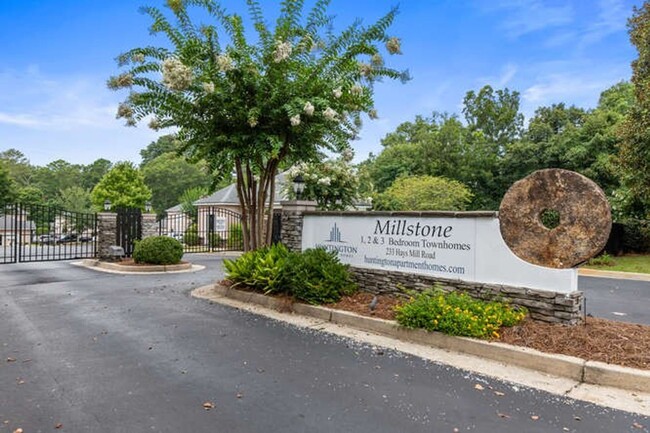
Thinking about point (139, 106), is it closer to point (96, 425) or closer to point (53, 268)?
Answer: point (96, 425)

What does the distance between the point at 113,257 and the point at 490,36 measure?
14.2 meters

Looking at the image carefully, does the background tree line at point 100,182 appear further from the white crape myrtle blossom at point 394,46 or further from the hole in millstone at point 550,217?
the hole in millstone at point 550,217

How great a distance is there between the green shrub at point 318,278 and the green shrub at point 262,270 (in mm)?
188

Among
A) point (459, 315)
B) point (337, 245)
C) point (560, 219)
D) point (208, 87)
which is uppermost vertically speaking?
point (208, 87)

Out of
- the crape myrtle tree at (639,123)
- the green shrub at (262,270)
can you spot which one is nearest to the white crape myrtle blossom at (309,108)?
the green shrub at (262,270)

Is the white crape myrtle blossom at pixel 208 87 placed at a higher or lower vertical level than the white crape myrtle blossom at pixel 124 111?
higher

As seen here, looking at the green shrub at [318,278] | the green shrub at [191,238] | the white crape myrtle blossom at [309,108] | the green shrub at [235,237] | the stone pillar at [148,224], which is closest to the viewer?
the white crape myrtle blossom at [309,108]

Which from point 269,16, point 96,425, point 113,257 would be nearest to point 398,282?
point 96,425

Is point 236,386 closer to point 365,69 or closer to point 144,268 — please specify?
point 365,69

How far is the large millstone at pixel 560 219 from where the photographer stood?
485cm

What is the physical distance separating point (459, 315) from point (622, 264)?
487 inches

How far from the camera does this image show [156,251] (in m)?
11.7

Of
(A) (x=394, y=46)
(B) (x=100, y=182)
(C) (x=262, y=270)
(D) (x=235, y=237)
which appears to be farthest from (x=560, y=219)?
(B) (x=100, y=182)

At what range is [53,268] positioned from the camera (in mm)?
12273
